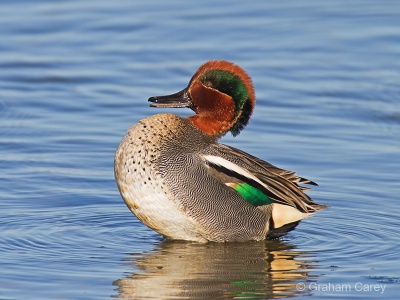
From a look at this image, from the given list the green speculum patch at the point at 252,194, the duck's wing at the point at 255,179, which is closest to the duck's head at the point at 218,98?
the duck's wing at the point at 255,179

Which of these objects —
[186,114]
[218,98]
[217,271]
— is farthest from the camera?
[186,114]

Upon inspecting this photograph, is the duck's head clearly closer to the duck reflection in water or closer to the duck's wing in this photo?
the duck's wing

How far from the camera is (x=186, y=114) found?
1108cm

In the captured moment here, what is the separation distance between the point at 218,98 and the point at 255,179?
0.64 metres

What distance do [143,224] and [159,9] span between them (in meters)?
6.76

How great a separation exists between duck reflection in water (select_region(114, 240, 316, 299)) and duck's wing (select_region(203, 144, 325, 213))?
332 millimetres

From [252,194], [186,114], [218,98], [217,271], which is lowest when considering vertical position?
[217,271]

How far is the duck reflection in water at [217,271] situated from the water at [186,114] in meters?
0.02

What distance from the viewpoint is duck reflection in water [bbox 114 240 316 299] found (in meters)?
6.84

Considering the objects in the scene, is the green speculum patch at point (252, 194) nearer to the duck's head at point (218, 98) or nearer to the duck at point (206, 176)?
the duck at point (206, 176)

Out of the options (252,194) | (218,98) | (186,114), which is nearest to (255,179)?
(252,194)

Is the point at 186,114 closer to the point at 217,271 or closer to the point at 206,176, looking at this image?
the point at 206,176

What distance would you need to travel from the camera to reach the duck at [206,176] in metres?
7.61

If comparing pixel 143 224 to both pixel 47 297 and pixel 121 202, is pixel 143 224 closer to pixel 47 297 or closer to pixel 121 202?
pixel 121 202
